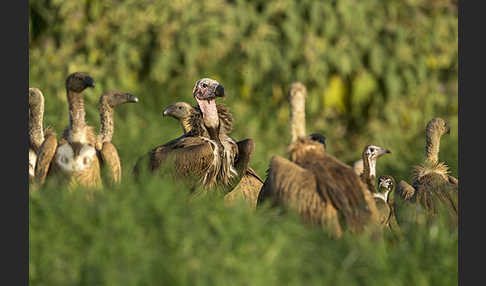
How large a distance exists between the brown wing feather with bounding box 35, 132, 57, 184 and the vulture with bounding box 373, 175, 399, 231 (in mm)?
2165

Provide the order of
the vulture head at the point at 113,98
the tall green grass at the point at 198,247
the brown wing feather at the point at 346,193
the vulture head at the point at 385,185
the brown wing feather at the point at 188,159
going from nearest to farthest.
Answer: the tall green grass at the point at 198,247, the brown wing feather at the point at 346,193, the brown wing feather at the point at 188,159, the vulture head at the point at 113,98, the vulture head at the point at 385,185

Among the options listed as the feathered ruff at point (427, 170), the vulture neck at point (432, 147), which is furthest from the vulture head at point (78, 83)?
the vulture neck at point (432, 147)

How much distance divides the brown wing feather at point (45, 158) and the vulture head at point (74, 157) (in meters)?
0.04

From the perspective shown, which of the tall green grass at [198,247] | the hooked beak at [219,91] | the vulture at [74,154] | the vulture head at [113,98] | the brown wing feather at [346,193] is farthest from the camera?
the vulture head at [113,98]

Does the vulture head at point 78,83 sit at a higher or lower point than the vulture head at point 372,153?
higher

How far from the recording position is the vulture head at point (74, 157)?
18.4 ft

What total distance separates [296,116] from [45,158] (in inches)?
65.3

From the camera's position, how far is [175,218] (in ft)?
15.6

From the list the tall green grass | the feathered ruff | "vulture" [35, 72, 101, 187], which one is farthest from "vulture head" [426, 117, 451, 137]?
"vulture" [35, 72, 101, 187]

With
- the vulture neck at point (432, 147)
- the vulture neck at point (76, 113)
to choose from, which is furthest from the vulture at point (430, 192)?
the vulture neck at point (76, 113)

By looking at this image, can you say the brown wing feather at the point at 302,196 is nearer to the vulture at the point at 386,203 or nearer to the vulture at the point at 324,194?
the vulture at the point at 324,194

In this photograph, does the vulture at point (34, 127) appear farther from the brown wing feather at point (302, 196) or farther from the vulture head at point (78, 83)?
the brown wing feather at point (302, 196)

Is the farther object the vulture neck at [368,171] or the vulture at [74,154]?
the vulture neck at [368,171]

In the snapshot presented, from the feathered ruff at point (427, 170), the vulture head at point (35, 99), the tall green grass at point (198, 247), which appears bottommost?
the tall green grass at point (198, 247)
